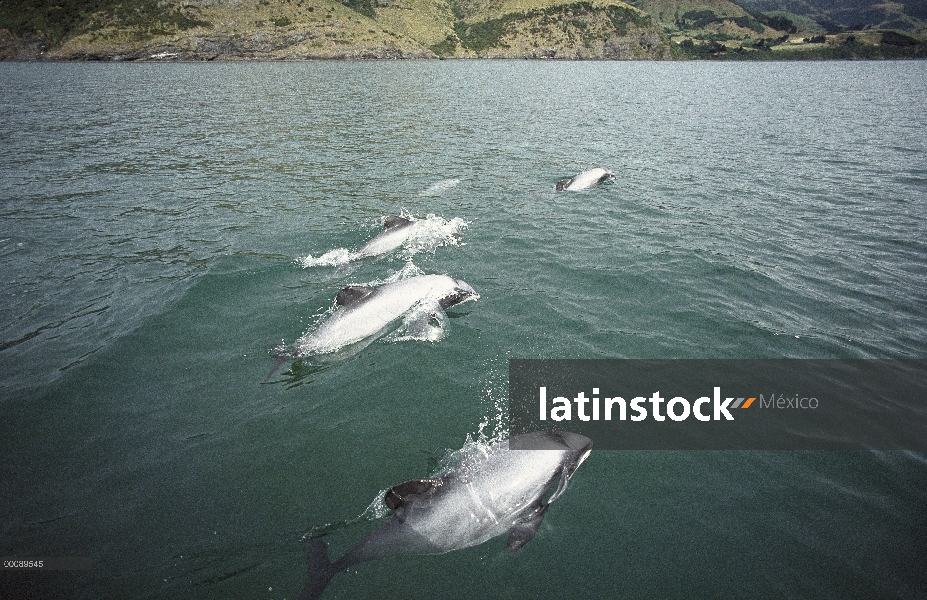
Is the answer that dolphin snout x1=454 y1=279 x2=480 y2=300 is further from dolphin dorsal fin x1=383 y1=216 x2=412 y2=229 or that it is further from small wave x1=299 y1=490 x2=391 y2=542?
small wave x1=299 y1=490 x2=391 y2=542

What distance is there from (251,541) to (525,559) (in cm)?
399

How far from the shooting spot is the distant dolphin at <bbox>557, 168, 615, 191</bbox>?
72.4 feet

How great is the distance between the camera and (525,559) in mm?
6238

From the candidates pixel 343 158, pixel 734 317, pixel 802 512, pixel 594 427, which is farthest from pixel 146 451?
pixel 343 158

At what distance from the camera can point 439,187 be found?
22.5 meters

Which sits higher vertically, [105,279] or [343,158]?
[343,158]

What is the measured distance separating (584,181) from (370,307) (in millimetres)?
15312

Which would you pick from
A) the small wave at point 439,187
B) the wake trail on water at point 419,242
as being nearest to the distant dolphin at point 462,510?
the wake trail on water at point 419,242

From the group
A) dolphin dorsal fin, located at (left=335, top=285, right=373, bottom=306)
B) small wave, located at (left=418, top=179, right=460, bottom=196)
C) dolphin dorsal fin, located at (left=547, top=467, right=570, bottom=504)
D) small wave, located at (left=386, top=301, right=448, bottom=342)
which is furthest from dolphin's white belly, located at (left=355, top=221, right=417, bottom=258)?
dolphin dorsal fin, located at (left=547, top=467, right=570, bottom=504)

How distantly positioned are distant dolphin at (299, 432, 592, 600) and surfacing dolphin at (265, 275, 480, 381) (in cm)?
484

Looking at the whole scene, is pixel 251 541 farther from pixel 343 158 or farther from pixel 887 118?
pixel 887 118

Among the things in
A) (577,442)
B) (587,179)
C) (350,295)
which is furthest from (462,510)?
(587,179)

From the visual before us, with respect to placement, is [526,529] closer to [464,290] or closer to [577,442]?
[577,442]

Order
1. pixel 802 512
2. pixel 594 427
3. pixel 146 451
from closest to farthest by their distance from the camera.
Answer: pixel 802 512 < pixel 146 451 < pixel 594 427
